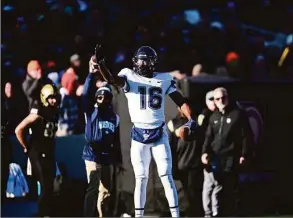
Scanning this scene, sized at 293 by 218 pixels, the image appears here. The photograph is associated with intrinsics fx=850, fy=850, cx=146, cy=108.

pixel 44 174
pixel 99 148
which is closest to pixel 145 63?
pixel 99 148

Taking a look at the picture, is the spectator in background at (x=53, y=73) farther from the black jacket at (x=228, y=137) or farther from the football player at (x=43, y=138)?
the black jacket at (x=228, y=137)

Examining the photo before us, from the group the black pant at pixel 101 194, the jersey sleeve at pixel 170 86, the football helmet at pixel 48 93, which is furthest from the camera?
the football helmet at pixel 48 93

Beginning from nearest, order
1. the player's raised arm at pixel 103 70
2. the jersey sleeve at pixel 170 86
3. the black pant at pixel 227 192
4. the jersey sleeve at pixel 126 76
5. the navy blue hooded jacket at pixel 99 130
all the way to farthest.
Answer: the player's raised arm at pixel 103 70, the jersey sleeve at pixel 126 76, the jersey sleeve at pixel 170 86, the navy blue hooded jacket at pixel 99 130, the black pant at pixel 227 192

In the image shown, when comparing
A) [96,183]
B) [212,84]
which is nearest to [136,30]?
[212,84]

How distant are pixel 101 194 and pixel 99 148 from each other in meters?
0.51

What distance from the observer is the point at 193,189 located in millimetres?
8992

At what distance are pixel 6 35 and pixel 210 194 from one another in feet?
8.97

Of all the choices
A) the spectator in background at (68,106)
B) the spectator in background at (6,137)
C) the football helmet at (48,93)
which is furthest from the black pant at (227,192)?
the spectator in background at (6,137)

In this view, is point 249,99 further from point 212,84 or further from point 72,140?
point 72,140

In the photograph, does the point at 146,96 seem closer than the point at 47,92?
Yes

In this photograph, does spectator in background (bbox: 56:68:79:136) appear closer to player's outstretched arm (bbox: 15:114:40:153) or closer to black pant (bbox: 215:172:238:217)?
player's outstretched arm (bbox: 15:114:40:153)

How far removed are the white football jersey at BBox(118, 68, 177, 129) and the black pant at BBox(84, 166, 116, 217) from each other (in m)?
1.07

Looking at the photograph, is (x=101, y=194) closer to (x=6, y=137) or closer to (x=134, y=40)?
(x=6, y=137)

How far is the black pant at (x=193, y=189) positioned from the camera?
8922 millimetres
